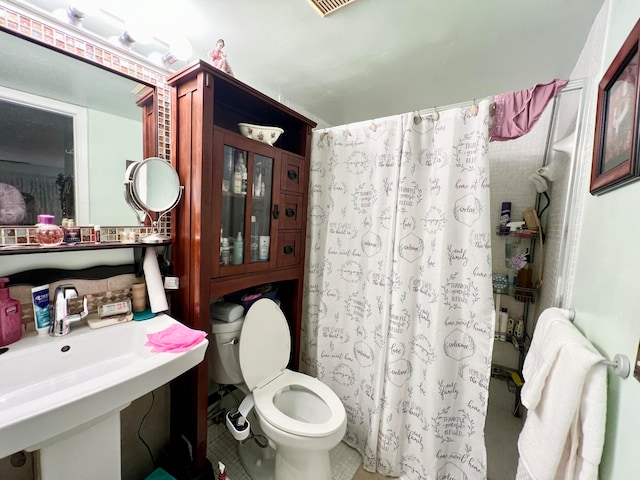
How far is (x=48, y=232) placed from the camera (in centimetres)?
86

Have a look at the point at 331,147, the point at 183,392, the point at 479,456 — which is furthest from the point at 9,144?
the point at 479,456

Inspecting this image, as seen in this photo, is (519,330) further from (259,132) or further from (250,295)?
(259,132)

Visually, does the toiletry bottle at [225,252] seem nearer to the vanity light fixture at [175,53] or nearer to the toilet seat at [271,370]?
the toilet seat at [271,370]

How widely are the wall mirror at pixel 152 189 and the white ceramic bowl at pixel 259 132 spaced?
41 cm

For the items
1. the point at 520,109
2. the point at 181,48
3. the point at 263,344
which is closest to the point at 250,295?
the point at 263,344

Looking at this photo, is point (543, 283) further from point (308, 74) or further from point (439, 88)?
point (308, 74)

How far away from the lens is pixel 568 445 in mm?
667

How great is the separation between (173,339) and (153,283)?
1.07 feet

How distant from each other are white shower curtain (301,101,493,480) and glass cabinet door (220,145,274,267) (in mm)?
426

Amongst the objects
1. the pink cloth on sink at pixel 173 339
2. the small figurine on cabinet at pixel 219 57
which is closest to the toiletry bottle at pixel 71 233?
the pink cloth on sink at pixel 173 339

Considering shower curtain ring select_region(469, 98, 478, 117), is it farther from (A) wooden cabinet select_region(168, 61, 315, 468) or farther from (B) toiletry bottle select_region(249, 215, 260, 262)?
(B) toiletry bottle select_region(249, 215, 260, 262)

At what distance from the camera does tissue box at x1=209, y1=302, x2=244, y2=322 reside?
1295 millimetres

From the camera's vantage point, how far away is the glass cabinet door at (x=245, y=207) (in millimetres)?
1214

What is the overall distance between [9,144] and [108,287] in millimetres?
604
